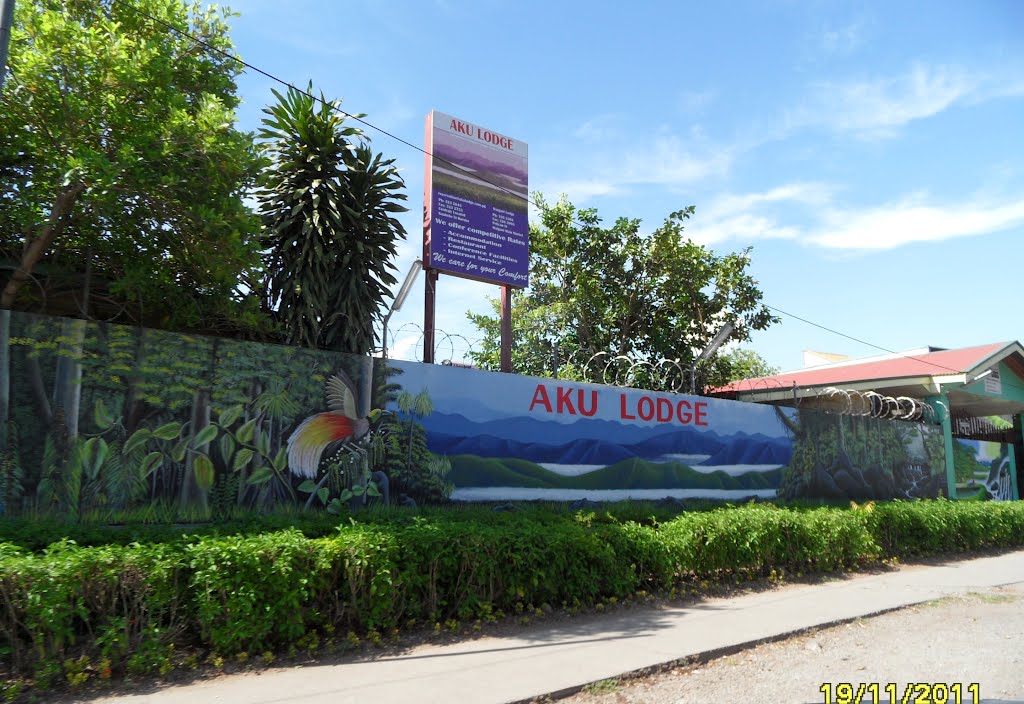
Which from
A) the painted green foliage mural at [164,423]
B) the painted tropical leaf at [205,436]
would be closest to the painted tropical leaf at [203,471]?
the painted green foliage mural at [164,423]

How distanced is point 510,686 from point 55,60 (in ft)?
25.7

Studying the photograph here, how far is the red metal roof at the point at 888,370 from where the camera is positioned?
853 inches

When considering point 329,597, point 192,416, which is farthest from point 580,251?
point 329,597

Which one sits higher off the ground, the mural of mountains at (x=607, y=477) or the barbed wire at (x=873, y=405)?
the barbed wire at (x=873, y=405)

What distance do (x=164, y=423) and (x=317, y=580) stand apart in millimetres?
3264

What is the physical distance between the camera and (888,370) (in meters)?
23.7

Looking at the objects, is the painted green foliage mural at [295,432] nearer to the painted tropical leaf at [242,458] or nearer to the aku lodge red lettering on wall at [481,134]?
the painted tropical leaf at [242,458]

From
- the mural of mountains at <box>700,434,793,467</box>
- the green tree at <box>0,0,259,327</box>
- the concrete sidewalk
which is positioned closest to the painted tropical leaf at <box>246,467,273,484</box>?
the green tree at <box>0,0,259,327</box>

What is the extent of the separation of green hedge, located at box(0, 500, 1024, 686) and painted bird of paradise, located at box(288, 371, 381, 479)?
1.94 meters

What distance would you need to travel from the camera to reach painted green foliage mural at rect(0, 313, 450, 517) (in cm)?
774

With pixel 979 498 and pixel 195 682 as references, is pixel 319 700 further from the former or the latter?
pixel 979 498

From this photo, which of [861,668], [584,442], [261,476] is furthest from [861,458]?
[261,476]
